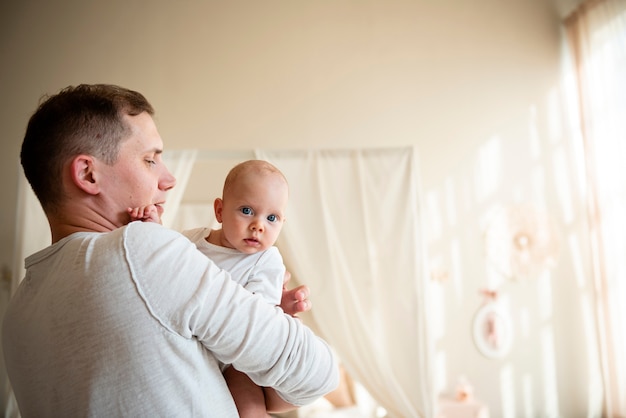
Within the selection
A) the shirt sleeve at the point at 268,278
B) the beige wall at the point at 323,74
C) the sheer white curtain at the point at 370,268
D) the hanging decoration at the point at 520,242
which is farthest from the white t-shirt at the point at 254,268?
the hanging decoration at the point at 520,242

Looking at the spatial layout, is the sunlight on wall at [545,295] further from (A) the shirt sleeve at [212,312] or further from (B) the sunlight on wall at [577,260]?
(A) the shirt sleeve at [212,312]

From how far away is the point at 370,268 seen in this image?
2.73 metres

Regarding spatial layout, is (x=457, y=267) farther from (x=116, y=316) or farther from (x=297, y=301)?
(x=116, y=316)

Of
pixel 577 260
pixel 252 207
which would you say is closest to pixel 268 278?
pixel 252 207

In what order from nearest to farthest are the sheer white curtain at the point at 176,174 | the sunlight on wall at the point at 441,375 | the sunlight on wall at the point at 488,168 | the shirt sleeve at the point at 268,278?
the shirt sleeve at the point at 268,278, the sheer white curtain at the point at 176,174, the sunlight on wall at the point at 441,375, the sunlight on wall at the point at 488,168

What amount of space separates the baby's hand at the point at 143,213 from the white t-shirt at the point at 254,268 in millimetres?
291

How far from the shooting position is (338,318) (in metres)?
2.70

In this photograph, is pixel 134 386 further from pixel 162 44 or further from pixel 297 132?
pixel 162 44

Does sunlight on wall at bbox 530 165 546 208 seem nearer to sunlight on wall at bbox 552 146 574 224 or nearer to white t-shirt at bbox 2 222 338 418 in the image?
sunlight on wall at bbox 552 146 574 224

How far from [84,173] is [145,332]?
293 mm

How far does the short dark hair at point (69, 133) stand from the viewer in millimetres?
858

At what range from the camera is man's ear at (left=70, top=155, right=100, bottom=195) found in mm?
853

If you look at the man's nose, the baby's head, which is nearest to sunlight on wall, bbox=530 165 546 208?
the baby's head

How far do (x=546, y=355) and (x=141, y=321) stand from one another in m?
4.11
